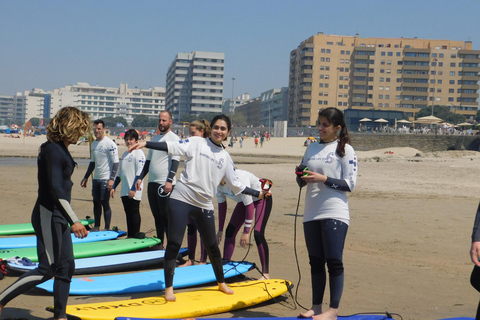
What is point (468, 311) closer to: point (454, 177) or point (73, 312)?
point (73, 312)

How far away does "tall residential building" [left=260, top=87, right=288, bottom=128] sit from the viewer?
5807 inches

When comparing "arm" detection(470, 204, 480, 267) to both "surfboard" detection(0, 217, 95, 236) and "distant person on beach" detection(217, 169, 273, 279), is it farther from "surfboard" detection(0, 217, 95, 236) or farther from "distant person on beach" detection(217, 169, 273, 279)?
"surfboard" detection(0, 217, 95, 236)

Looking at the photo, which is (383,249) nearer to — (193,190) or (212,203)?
(212,203)

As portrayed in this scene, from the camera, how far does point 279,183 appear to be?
18719mm

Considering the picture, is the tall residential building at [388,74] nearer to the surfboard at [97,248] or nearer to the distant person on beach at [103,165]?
the distant person on beach at [103,165]

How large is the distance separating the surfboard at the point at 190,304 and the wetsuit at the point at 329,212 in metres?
0.86

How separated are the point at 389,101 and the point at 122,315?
120 m

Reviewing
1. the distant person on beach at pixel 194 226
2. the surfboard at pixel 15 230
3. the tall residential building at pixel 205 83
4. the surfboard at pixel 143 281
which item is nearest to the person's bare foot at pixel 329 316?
the surfboard at pixel 143 281

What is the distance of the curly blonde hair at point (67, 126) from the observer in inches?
157

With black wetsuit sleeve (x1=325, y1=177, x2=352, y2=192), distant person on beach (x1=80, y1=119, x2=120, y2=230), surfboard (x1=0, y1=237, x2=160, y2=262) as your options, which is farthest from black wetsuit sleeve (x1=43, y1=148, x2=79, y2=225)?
distant person on beach (x1=80, y1=119, x2=120, y2=230)

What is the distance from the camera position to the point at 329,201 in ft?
14.9

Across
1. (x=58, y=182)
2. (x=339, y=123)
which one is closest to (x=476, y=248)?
(x=339, y=123)

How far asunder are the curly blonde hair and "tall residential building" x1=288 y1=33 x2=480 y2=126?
116m

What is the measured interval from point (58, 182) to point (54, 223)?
31 centimetres
